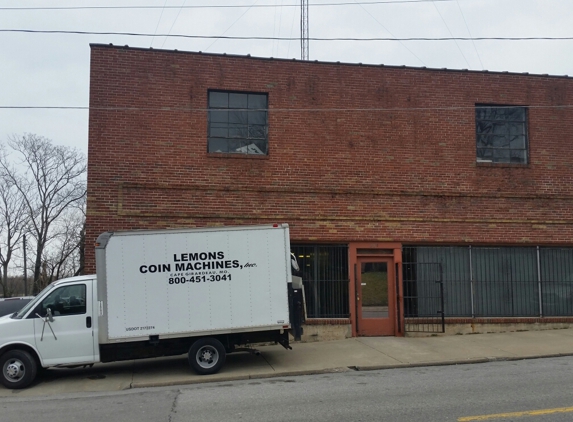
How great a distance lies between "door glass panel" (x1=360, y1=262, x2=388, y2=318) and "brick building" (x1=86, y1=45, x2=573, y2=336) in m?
0.04

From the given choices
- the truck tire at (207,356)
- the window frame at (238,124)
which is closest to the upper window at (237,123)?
the window frame at (238,124)

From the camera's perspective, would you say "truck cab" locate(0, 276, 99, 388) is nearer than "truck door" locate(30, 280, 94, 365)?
Yes

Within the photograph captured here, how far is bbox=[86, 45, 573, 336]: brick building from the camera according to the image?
47.1 ft

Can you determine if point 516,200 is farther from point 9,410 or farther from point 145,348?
point 9,410

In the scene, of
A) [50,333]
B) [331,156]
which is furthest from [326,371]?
[331,156]

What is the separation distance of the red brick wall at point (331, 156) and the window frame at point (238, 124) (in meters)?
0.20

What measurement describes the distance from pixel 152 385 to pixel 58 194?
41682mm

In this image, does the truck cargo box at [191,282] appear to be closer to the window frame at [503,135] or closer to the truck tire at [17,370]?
the truck tire at [17,370]

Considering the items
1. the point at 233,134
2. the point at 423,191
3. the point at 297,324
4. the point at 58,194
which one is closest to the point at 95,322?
the point at 297,324

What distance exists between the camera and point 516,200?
15695mm

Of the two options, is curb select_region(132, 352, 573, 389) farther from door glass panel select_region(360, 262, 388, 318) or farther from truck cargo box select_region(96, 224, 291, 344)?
door glass panel select_region(360, 262, 388, 318)

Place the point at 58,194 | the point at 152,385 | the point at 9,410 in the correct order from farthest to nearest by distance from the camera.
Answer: the point at 58,194 < the point at 152,385 < the point at 9,410

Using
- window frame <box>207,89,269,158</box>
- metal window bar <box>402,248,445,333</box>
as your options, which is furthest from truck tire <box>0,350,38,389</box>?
metal window bar <box>402,248,445,333</box>

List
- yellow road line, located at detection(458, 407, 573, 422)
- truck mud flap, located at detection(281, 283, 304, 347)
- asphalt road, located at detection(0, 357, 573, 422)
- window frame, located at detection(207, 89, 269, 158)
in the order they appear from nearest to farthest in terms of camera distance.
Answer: yellow road line, located at detection(458, 407, 573, 422), asphalt road, located at detection(0, 357, 573, 422), truck mud flap, located at detection(281, 283, 304, 347), window frame, located at detection(207, 89, 269, 158)
